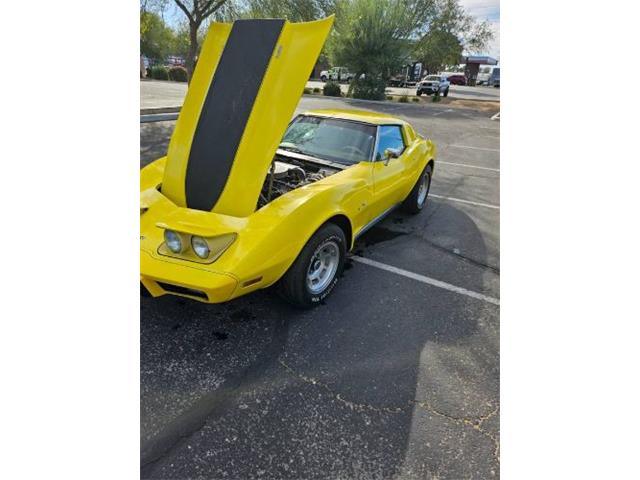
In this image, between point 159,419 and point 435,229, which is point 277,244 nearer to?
point 159,419

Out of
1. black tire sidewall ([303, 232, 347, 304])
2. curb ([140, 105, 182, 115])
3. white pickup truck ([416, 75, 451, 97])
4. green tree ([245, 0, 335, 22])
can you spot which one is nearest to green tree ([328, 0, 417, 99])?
white pickup truck ([416, 75, 451, 97])

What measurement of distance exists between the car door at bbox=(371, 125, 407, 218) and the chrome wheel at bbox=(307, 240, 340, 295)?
748 millimetres

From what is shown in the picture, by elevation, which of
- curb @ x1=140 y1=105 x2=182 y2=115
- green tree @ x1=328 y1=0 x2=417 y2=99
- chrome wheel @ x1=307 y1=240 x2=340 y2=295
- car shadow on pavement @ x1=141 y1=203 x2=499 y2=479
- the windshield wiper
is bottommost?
car shadow on pavement @ x1=141 y1=203 x2=499 y2=479

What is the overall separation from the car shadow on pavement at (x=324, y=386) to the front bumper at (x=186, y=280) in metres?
0.39

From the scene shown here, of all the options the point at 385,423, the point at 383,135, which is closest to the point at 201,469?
the point at 385,423

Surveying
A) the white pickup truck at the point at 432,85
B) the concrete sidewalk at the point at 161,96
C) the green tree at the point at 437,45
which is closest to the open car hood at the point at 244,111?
the concrete sidewalk at the point at 161,96

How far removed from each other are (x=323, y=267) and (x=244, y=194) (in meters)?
0.88

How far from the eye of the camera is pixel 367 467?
1.89 meters

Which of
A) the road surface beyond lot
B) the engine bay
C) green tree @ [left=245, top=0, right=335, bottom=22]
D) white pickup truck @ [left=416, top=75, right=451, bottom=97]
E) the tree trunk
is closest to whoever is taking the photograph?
the engine bay

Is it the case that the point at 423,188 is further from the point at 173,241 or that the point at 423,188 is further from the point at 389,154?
the point at 173,241

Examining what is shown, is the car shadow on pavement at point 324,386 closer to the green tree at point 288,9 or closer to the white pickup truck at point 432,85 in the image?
the green tree at point 288,9

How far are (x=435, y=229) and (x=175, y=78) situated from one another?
109 feet

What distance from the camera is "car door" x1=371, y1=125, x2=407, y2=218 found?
3701mm

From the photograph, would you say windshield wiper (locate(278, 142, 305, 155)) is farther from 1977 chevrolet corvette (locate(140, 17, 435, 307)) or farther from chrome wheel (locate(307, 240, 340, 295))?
chrome wheel (locate(307, 240, 340, 295))
